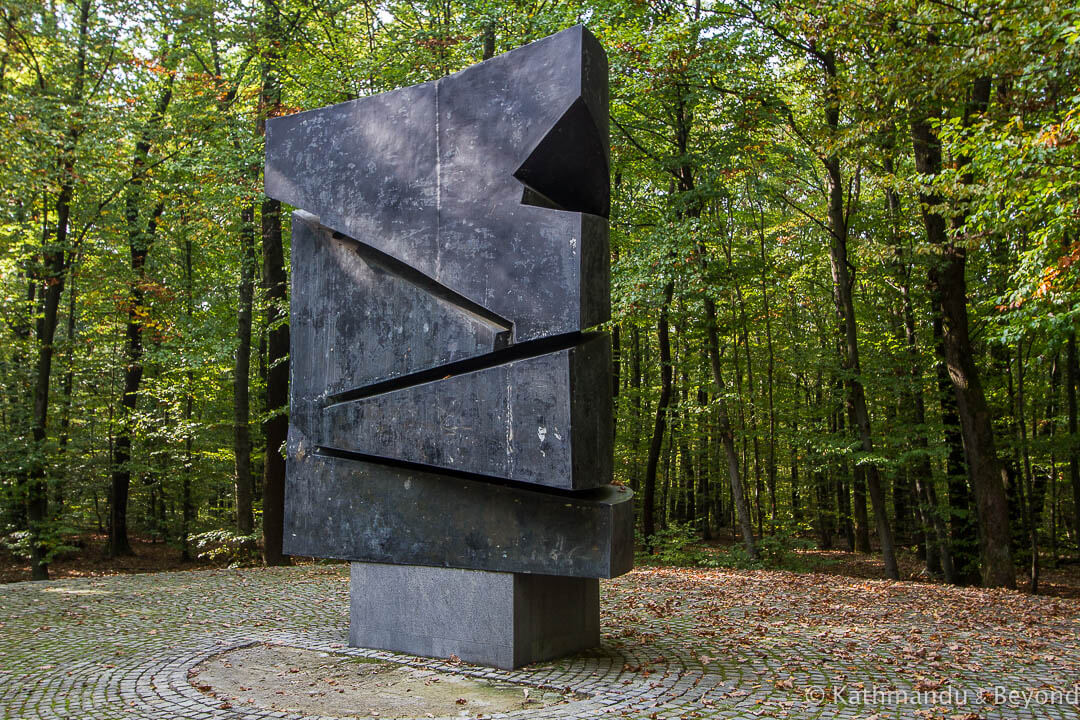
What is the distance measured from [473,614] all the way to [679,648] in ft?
5.84

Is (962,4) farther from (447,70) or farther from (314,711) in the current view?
(314,711)

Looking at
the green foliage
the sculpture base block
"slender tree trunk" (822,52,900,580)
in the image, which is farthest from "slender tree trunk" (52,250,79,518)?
"slender tree trunk" (822,52,900,580)

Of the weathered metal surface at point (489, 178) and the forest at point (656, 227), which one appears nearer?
the weathered metal surface at point (489, 178)

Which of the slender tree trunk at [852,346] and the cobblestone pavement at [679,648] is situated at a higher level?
the slender tree trunk at [852,346]

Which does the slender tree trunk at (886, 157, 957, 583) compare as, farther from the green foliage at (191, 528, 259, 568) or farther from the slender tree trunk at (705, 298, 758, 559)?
the green foliage at (191, 528, 259, 568)

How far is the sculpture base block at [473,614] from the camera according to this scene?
5586 millimetres

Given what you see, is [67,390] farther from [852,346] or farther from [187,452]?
[852,346]

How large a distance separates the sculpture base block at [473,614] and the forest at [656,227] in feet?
17.3

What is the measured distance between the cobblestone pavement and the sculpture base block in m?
0.19

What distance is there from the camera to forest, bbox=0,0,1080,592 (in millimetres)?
10281

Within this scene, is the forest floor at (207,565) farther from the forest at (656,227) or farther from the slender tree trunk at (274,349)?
the slender tree trunk at (274,349)

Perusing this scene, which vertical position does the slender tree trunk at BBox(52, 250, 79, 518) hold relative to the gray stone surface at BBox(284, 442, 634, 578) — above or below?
above

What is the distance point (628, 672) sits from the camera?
5.47 m

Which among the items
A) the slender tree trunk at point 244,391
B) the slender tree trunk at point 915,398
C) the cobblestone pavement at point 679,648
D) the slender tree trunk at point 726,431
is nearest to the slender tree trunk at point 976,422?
the slender tree trunk at point 915,398
